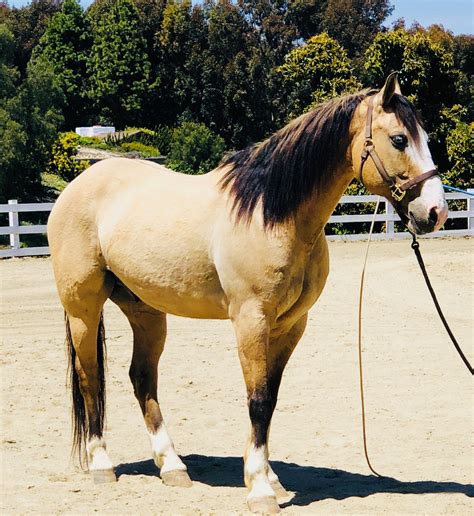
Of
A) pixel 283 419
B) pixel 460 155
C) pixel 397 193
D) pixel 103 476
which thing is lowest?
pixel 460 155

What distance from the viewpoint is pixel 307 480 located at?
4.54 m

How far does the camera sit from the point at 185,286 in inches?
166

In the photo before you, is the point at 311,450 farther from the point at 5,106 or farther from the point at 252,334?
the point at 5,106

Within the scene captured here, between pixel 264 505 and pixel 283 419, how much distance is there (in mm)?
1827

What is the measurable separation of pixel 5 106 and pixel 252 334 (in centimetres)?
1670

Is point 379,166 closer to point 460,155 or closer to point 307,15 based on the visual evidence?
point 460,155

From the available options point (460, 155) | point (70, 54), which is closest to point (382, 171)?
point (460, 155)

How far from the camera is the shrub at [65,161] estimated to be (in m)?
24.0

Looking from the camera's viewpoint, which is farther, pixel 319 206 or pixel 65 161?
pixel 65 161

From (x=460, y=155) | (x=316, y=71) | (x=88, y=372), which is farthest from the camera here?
(x=316, y=71)

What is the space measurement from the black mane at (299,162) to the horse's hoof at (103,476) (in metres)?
1.66

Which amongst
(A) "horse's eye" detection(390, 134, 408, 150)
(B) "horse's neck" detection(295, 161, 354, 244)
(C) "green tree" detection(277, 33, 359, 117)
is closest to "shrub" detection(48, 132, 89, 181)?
(C) "green tree" detection(277, 33, 359, 117)

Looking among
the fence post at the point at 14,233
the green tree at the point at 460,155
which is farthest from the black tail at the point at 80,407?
the green tree at the point at 460,155

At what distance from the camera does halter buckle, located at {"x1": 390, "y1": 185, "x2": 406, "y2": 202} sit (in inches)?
146
